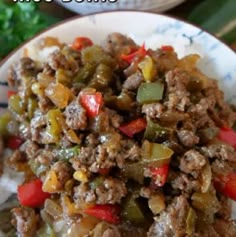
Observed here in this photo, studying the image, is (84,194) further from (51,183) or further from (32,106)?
(32,106)

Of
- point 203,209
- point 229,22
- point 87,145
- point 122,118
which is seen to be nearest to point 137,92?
point 122,118

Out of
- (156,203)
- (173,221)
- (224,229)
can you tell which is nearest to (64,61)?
(156,203)

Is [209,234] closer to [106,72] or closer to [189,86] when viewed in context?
[189,86]

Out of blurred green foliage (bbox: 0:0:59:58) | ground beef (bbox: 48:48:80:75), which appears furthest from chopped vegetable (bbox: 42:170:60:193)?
blurred green foliage (bbox: 0:0:59:58)

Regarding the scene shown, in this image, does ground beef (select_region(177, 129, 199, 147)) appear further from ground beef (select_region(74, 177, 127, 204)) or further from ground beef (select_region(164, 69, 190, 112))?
ground beef (select_region(74, 177, 127, 204))

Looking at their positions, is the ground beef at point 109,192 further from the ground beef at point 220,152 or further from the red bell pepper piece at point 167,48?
the red bell pepper piece at point 167,48

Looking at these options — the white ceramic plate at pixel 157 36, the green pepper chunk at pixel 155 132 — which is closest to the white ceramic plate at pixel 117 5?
the white ceramic plate at pixel 157 36

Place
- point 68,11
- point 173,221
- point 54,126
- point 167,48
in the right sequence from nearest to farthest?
1. point 173,221
2. point 54,126
3. point 167,48
4. point 68,11
